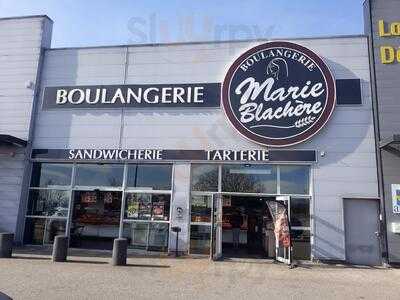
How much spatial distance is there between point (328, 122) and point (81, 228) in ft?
32.3

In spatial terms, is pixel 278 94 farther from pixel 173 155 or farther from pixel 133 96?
pixel 133 96

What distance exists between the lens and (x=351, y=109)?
1503cm

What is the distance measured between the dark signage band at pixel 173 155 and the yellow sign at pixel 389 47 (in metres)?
4.21

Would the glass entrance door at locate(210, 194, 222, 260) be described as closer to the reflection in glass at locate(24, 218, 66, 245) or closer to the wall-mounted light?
the reflection in glass at locate(24, 218, 66, 245)

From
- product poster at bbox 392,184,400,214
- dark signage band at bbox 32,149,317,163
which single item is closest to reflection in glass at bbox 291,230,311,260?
dark signage band at bbox 32,149,317,163

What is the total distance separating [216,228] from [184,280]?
4.59 meters

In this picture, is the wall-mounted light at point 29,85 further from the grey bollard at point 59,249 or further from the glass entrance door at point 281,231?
the glass entrance door at point 281,231

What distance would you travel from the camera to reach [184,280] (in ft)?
34.4

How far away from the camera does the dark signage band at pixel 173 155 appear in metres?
15.1

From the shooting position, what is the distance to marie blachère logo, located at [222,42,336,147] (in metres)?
15.2

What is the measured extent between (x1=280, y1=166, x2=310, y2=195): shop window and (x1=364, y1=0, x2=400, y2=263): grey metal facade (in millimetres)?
2430

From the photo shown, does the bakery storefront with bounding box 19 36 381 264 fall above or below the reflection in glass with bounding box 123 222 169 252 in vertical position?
above

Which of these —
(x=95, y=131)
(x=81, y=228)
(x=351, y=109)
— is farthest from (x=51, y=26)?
(x=351, y=109)

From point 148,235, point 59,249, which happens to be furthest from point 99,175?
point 59,249
